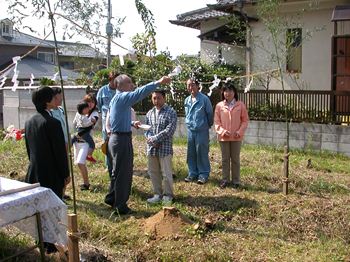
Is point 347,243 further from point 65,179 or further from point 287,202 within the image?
point 65,179

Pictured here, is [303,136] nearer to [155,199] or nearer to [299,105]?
[299,105]

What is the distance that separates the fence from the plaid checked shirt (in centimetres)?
433

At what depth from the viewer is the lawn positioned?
4.73 metres

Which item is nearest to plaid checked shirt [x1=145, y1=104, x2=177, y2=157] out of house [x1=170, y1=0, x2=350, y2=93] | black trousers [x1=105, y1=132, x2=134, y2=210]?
black trousers [x1=105, y1=132, x2=134, y2=210]

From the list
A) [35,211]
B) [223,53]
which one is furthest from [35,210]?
[223,53]

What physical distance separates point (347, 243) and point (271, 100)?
602 cm

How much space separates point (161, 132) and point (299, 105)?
16.2ft

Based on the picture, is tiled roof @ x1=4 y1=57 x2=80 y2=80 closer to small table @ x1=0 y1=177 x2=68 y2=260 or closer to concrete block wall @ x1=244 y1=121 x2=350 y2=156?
concrete block wall @ x1=244 y1=121 x2=350 y2=156

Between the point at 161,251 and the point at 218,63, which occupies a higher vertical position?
the point at 218,63

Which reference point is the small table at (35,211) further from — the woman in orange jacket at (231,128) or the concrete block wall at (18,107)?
the concrete block wall at (18,107)

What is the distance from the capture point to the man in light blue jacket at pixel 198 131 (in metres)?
7.39

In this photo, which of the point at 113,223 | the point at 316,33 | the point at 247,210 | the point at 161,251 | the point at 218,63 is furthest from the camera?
the point at 218,63

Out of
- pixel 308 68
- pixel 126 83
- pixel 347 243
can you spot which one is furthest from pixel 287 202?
pixel 308 68

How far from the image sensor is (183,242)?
489 centimetres
